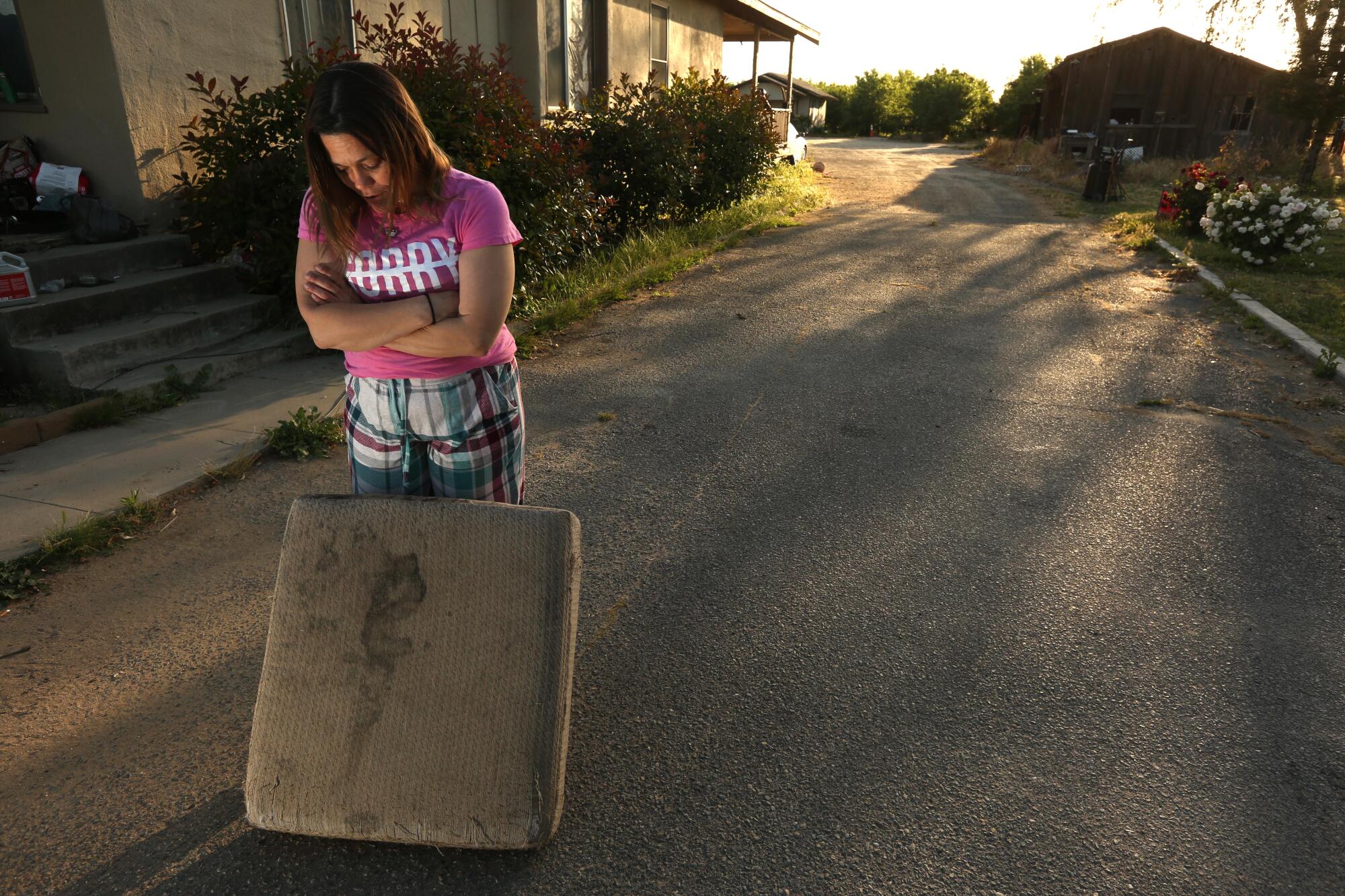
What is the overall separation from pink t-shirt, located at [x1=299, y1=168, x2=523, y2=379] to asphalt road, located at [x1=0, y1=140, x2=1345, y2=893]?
1.25 m

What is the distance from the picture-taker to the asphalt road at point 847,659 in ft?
7.57

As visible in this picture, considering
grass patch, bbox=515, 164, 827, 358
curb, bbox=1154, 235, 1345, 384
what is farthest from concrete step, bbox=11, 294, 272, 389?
curb, bbox=1154, 235, 1345, 384

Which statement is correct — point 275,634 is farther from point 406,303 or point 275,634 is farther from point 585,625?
point 585,625

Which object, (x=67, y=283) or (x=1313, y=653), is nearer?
(x=1313, y=653)

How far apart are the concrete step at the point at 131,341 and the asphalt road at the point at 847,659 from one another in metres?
1.59

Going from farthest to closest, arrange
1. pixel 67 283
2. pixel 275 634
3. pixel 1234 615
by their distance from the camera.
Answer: pixel 67 283, pixel 1234 615, pixel 275 634

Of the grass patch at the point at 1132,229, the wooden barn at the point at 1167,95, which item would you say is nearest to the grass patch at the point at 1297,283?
the grass patch at the point at 1132,229

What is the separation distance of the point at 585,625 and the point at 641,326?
15.8ft

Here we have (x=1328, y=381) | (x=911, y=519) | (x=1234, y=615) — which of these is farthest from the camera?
(x=1328, y=381)

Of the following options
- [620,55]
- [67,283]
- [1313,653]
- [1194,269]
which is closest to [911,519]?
[1313,653]

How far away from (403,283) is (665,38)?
15629 millimetres

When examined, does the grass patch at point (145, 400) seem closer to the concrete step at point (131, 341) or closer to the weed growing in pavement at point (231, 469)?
the concrete step at point (131, 341)

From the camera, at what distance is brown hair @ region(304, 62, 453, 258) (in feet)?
6.39

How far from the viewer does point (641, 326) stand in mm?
7824
